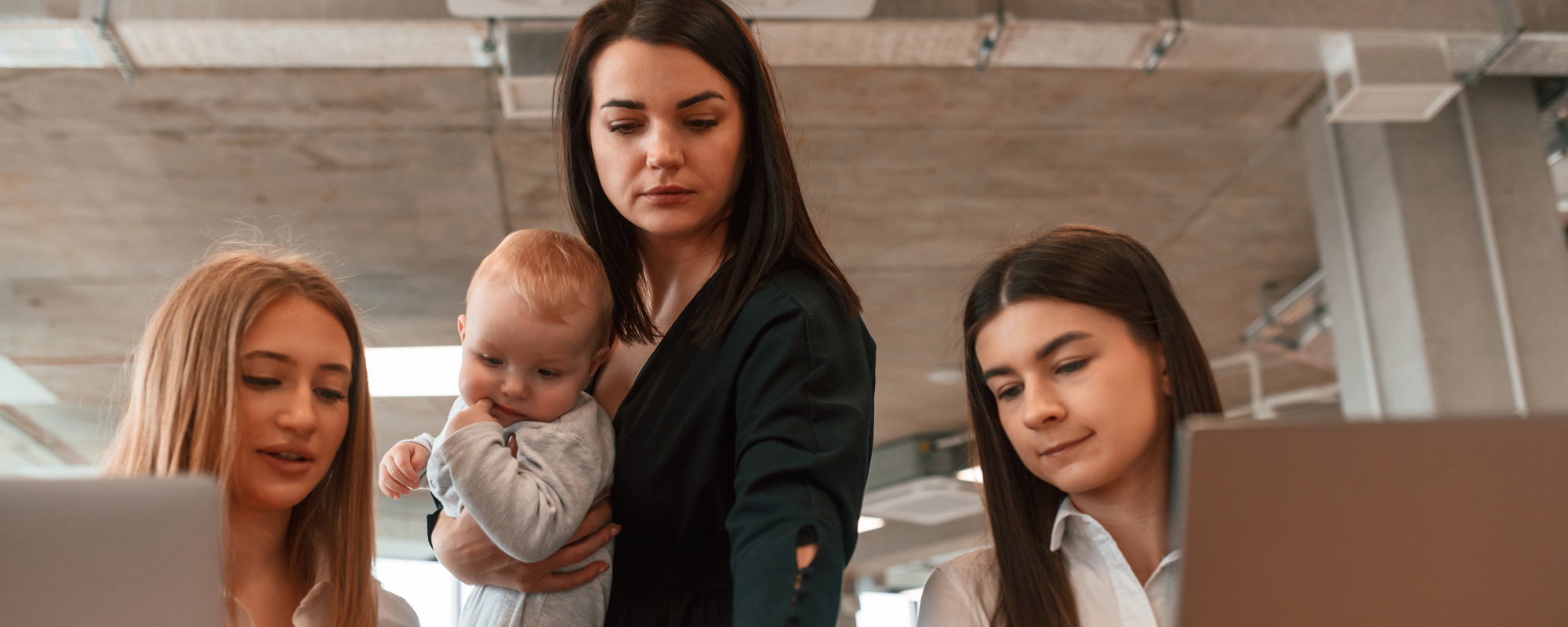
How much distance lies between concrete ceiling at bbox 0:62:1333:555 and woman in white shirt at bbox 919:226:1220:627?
2.25m

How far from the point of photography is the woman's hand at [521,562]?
4.30ft

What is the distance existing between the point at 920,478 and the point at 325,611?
7.91m

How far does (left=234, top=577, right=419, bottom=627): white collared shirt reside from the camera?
1514 millimetres

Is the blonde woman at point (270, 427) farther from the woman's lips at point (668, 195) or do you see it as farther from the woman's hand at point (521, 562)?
the woman's lips at point (668, 195)

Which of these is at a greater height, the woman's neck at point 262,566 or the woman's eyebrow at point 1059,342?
the woman's eyebrow at point 1059,342

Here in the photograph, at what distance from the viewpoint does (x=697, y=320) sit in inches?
51.8

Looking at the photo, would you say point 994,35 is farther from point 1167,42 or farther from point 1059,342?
point 1059,342

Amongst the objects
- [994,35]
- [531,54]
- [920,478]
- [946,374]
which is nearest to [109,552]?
[531,54]

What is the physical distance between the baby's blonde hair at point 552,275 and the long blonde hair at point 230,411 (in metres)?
0.37

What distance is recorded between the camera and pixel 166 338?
1.57 m

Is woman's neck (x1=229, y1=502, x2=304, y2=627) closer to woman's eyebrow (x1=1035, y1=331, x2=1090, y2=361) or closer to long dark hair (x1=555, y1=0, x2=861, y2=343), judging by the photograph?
long dark hair (x1=555, y1=0, x2=861, y2=343)

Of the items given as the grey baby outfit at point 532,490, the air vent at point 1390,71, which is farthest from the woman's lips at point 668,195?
the air vent at point 1390,71

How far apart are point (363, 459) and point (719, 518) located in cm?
72

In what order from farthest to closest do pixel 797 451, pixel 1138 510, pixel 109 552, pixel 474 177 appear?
1. pixel 474 177
2. pixel 1138 510
3. pixel 797 451
4. pixel 109 552
